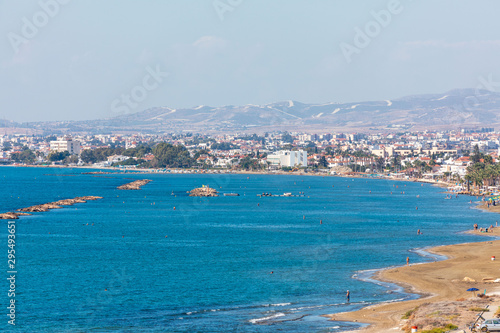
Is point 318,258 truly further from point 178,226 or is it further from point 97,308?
point 178,226

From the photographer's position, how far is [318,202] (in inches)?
3482

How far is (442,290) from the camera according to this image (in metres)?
33.1

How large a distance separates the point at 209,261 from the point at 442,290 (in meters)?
14.5

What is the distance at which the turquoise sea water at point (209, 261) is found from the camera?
29.2 meters

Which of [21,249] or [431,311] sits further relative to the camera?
[21,249]

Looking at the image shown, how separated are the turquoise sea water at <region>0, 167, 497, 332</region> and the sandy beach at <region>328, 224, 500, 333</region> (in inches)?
51.1

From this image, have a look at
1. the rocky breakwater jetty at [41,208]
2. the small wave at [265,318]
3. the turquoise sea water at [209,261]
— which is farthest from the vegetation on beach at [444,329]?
the rocky breakwater jetty at [41,208]

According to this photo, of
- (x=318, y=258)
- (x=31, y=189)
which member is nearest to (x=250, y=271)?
(x=318, y=258)

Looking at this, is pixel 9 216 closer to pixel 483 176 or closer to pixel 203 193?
pixel 203 193

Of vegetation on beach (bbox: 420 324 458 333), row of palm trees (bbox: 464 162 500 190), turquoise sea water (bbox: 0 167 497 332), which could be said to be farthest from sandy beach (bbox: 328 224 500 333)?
row of palm trees (bbox: 464 162 500 190)

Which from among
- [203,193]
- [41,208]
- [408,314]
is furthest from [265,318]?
[203,193]

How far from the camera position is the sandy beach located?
26453mm

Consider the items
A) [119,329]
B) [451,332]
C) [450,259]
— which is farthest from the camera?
[450,259]

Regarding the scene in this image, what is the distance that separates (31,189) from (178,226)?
55.6m
